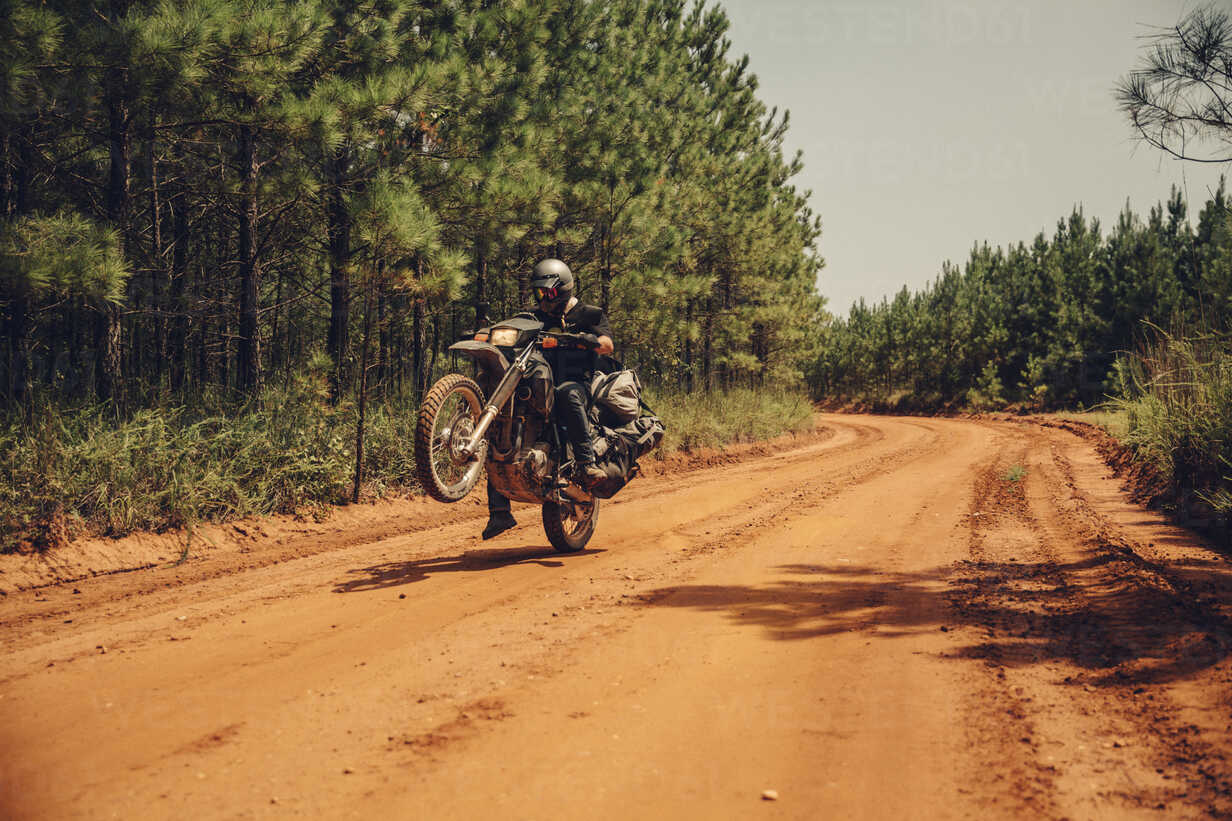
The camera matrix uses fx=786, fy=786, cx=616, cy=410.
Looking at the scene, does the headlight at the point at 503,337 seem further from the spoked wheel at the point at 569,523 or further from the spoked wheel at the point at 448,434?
Result: the spoked wheel at the point at 569,523

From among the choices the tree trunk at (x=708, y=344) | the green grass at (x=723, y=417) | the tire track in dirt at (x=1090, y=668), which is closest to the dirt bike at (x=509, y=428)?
the tire track in dirt at (x=1090, y=668)

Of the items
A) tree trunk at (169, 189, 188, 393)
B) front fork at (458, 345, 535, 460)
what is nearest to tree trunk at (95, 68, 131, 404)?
tree trunk at (169, 189, 188, 393)

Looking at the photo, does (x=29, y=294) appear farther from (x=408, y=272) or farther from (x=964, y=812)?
(x=964, y=812)

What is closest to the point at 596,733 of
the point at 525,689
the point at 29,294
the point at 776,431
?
the point at 525,689

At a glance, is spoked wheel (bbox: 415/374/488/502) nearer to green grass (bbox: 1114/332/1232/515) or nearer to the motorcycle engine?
the motorcycle engine

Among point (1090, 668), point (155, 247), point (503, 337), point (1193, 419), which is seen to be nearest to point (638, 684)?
point (1090, 668)

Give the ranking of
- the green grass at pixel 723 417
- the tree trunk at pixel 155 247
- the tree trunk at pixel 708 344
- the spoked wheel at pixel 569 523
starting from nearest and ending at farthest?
the spoked wheel at pixel 569 523 → the tree trunk at pixel 155 247 → the green grass at pixel 723 417 → the tree trunk at pixel 708 344

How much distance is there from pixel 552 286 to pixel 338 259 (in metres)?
5.44

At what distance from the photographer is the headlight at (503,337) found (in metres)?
6.29

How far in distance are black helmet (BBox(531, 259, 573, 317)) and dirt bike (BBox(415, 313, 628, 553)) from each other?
187 mm

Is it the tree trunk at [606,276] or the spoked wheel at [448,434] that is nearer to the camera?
the spoked wheel at [448,434]

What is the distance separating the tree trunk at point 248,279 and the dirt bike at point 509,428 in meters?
5.46

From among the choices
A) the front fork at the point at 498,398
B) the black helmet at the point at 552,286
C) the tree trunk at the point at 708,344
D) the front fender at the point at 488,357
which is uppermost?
the tree trunk at the point at 708,344

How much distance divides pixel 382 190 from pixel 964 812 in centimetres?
872
